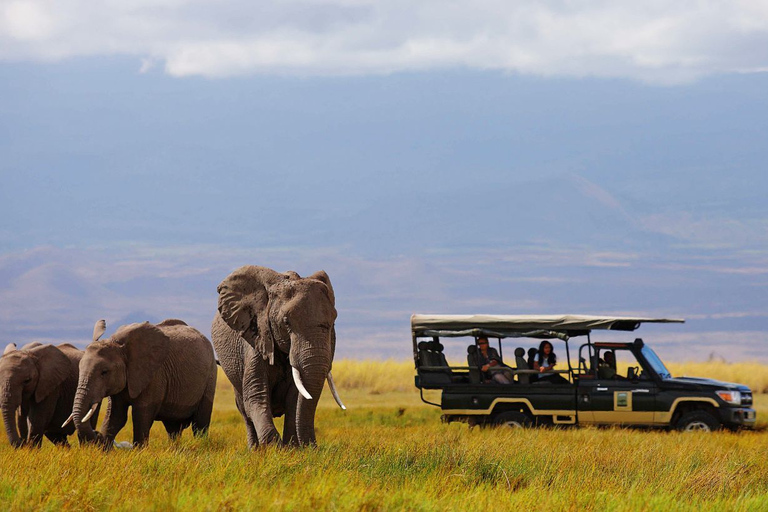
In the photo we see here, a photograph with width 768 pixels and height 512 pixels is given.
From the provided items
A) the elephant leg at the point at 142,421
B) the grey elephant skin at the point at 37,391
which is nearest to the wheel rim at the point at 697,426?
the elephant leg at the point at 142,421

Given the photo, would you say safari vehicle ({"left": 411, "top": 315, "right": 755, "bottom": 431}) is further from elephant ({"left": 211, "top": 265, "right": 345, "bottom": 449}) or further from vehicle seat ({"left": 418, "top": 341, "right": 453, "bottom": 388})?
elephant ({"left": 211, "top": 265, "right": 345, "bottom": 449})

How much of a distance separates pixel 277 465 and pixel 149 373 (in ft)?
16.0

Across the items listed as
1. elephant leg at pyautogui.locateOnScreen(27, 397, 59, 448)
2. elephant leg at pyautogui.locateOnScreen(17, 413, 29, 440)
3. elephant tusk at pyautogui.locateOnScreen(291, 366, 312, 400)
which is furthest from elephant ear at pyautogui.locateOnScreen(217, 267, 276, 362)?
elephant leg at pyautogui.locateOnScreen(17, 413, 29, 440)

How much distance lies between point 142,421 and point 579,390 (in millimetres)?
8727

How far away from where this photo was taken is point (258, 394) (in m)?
13.8

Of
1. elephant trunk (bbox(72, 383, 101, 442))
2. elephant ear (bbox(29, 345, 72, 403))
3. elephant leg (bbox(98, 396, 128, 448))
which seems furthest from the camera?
elephant ear (bbox(29, 345, 72, 403))

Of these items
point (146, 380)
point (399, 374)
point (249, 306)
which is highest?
point (249, 306)

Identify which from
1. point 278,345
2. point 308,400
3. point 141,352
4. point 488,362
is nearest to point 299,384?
point 308,400

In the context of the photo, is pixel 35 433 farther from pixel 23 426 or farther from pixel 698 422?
pixel 698 422

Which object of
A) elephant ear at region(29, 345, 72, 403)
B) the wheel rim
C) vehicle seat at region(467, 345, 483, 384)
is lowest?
the wheel rim

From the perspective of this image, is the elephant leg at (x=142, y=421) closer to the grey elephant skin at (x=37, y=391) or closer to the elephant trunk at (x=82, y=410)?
the elephant trunk at (x=82, y=410)

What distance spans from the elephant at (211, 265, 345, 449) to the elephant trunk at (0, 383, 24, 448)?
384 centimetres

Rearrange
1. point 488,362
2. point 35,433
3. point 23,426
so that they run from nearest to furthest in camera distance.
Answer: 1. point 35,433
2. point 23,426
3. point 488,362

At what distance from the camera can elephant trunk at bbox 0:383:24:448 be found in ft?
53.2
